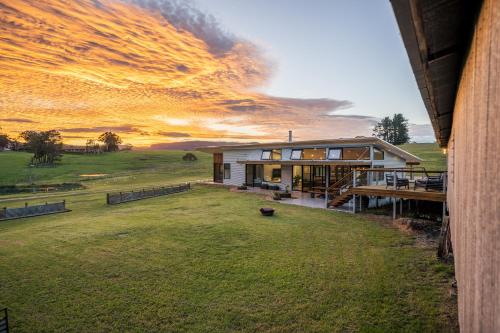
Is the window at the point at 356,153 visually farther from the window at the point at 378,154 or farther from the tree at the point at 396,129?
the tree at the point at 396,129

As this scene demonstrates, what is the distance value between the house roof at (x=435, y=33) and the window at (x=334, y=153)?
17.4 metres

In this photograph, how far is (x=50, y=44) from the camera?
13117mm

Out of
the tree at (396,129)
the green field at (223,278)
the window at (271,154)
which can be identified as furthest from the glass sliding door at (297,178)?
the tree at (396,129)

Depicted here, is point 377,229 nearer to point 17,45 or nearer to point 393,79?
point 393,79

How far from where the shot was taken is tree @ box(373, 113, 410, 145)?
85.1 m

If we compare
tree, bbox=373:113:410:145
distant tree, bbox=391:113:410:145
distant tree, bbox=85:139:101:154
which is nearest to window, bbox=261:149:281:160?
tree, bbox=373:113:410:145

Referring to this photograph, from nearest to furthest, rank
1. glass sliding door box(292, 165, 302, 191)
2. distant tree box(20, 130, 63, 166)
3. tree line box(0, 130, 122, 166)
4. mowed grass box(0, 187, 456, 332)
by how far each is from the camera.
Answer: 1. mowed grass box(0, 187, 456, 332)
2. glass sliding door box(292, 165, 302, 191)
3. distant tree box(20, 130, 63, 166)
4. tree line box(0, 130, 122, 166)

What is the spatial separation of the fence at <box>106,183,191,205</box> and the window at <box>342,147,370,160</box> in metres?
17.4

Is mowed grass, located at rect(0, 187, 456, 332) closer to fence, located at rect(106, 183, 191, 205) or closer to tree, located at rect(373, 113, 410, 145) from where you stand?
fence, located at rect(106, 183, 191, 205)

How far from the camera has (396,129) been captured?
8569 cm

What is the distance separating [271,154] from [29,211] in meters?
19.4

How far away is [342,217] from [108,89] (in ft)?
61.6

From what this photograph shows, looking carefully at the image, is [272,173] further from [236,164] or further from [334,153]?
[334,153]

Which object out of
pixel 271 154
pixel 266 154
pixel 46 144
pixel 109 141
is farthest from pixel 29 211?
pixel 109 141
